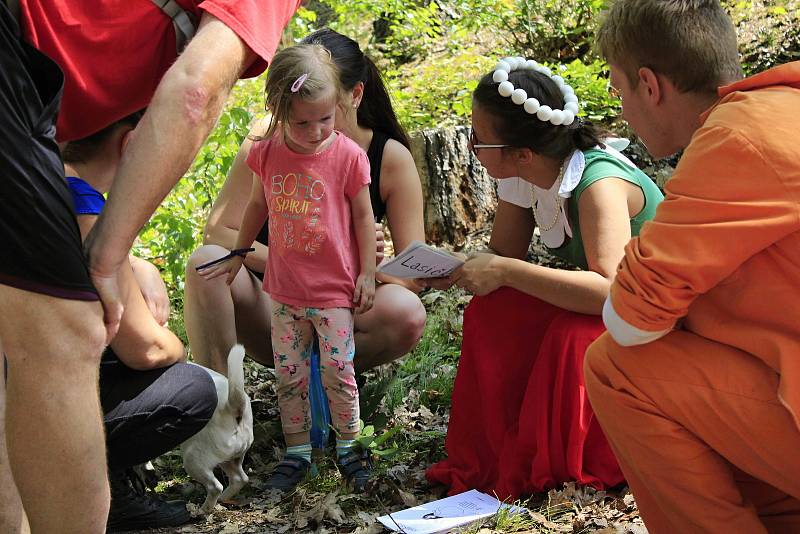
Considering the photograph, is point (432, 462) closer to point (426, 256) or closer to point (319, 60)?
point (426, 256)

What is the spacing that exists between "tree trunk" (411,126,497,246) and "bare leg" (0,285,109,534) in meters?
3.98

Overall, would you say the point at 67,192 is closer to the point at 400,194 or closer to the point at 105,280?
the point at 105,280

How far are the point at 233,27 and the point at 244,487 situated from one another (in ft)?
6.19

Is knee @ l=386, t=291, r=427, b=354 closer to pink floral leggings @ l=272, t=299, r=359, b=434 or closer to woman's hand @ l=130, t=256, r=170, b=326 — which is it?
pink floral leggings @ l=272, t=299, r=359, b=434

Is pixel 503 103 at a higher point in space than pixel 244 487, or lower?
higher

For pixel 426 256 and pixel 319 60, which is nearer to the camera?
pixel 426 256

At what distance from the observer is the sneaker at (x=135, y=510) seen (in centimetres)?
282

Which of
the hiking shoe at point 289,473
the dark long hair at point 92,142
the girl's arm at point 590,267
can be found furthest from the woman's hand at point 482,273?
the dark long hair at point 92,142

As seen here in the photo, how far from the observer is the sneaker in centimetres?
282

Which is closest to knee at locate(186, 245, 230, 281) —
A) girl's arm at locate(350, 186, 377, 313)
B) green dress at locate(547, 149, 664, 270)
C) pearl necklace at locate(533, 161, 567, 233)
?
girl's arm at locate(350, 186, 377, 313)

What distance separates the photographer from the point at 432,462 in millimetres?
3430

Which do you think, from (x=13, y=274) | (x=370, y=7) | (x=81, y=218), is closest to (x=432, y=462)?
(x=81, y=218)

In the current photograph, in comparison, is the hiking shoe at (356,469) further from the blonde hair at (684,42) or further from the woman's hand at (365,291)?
the blonde hair at (684,42)

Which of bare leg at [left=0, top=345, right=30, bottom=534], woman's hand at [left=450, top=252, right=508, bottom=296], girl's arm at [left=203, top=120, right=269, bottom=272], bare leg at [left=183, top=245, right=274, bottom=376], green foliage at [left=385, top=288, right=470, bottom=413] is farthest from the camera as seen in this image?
green foliage at [left=385, top=288, right=470, bottom=413]
